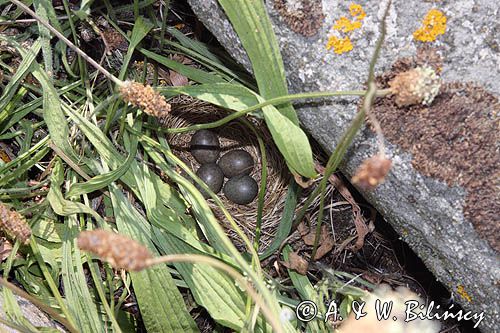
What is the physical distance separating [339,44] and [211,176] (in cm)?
95

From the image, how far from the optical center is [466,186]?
137 centimetres

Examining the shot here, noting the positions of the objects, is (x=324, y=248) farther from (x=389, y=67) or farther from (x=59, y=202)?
(x=59, y=202)

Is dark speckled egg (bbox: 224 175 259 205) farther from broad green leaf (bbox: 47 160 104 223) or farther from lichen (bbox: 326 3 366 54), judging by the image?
lichen (bbox: 326 3 366 54)

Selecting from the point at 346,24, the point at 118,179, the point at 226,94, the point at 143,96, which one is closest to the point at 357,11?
the point at 346,24

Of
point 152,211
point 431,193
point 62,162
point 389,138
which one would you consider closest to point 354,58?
point 389,138

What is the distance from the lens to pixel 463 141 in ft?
4.50

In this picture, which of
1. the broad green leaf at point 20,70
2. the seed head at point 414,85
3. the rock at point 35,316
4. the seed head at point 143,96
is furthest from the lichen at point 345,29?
the rock at point 35,316

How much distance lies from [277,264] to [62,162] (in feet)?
2.52

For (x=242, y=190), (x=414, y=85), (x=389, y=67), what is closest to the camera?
(x=414, y=85)

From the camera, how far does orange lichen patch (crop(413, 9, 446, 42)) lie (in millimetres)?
1364

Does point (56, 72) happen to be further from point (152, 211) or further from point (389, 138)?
point (389, 138)

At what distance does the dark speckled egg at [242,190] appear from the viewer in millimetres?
2191

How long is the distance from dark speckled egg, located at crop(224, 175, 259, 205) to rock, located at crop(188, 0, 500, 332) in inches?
26.0

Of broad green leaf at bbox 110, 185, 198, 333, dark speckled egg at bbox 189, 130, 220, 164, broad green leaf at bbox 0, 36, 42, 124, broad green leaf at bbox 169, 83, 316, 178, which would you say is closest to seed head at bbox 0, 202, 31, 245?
broad green leaf at bbox 110, 185, 198, 333
